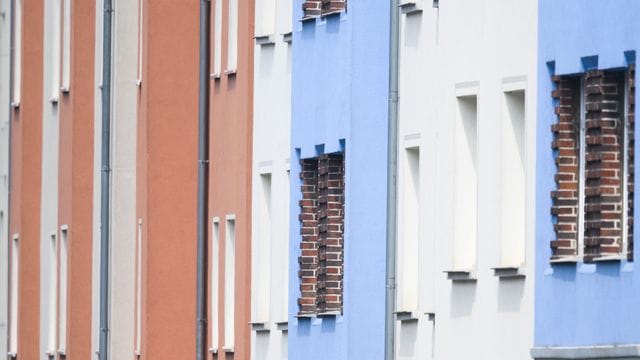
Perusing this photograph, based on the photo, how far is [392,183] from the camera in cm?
3591

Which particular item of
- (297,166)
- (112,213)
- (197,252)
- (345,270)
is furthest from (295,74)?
(112,213)

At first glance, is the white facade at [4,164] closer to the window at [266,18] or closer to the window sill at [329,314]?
the window at [266,18]

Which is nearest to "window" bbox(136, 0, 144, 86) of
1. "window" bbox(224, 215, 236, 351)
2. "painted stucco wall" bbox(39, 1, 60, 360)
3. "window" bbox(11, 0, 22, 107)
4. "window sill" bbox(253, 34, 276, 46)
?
"window" bbox(224, 215, 236, 351)

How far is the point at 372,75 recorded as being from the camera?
3747 centimetres

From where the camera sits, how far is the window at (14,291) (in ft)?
200

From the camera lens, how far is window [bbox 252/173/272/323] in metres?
43.2

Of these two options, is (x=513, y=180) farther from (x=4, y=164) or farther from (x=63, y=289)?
(x=4, y=164)

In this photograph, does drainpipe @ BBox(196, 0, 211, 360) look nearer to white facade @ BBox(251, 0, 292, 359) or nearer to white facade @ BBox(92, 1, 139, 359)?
white facade @ BBox(251, 0, 292, 359)

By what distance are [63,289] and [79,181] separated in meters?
2.46

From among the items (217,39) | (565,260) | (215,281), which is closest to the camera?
(565,260)

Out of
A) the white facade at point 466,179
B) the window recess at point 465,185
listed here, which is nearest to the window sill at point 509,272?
the white facade at point 466,179

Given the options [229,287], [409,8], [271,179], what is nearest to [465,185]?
[409,8]

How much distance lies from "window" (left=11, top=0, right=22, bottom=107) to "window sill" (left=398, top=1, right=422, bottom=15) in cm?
2589

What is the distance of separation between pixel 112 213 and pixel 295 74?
11.0 m
